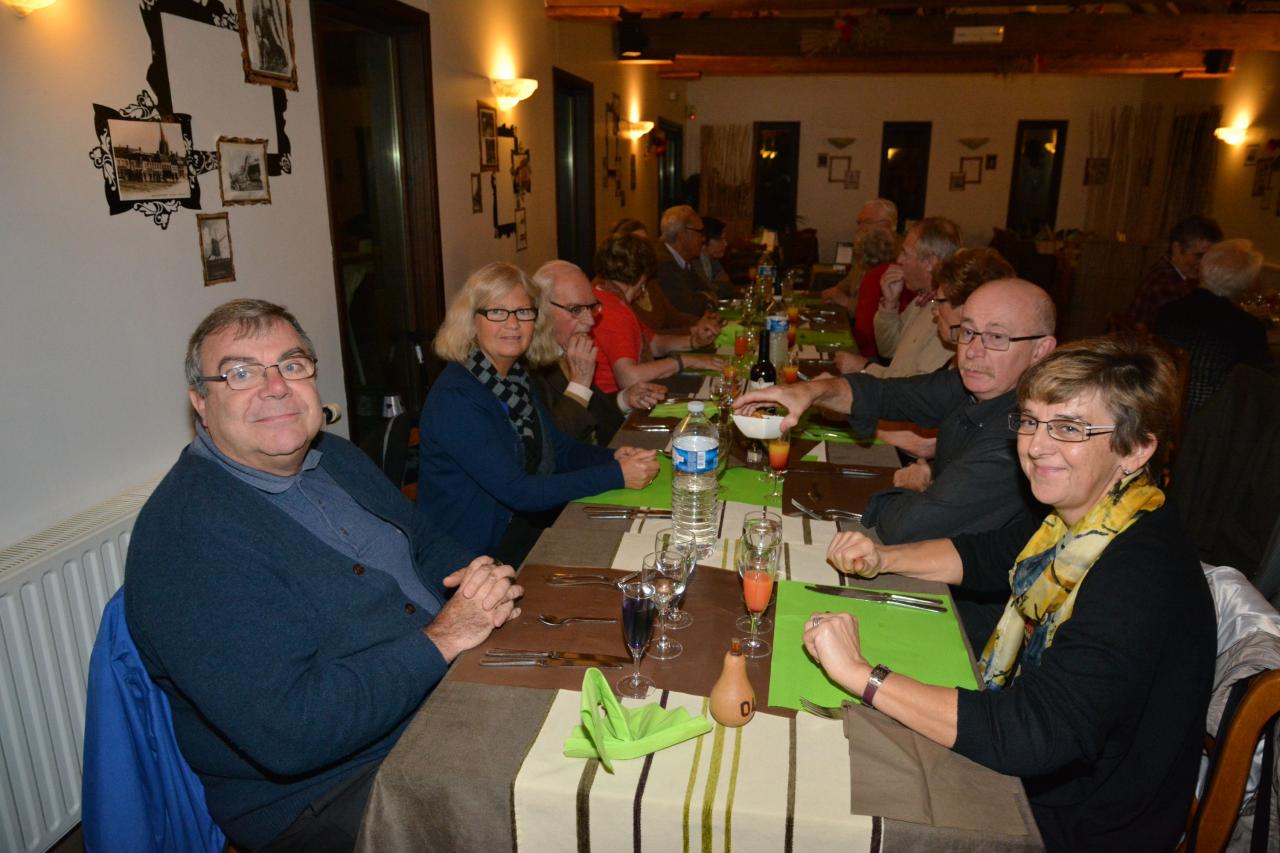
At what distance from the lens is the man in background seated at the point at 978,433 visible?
2.01 m

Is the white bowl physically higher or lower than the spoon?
higher

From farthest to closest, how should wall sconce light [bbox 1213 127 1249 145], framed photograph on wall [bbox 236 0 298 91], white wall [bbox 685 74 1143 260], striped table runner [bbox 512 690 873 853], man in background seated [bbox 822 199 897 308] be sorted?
white wall [bbox 685 74 1143 260] → wall sconce light [bbox 1213 127 1249 145] → man in background seated [bbox 822 199 897 308] → framed photograph on wall [bbox 236 0 298 91] → striped table runner [bbox 512 690 873 853]

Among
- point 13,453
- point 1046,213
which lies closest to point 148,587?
point 13,453

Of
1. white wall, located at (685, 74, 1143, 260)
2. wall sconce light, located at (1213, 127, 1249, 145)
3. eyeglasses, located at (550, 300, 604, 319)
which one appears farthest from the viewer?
white wall, located at (685, 74, 1143, 260)

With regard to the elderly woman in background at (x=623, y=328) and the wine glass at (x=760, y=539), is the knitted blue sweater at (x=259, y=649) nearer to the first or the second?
the wine glass at (x=760, y=539)

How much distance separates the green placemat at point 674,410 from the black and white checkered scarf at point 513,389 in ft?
2.05

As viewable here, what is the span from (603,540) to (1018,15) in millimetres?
8601

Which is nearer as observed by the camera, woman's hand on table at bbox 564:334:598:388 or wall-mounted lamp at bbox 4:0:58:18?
wall-mounted lamp at bbox 4:0:58:18

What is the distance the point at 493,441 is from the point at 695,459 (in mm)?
653

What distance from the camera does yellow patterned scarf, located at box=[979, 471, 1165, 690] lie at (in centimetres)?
137

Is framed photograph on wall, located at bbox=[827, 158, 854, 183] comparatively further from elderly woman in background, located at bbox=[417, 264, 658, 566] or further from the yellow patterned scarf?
the yellow patterned scarf

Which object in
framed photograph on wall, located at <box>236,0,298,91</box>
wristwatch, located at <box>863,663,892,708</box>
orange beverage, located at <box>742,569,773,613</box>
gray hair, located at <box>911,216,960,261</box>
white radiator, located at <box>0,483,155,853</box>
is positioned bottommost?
white radiator, located at <box>0,483,155,853</box>

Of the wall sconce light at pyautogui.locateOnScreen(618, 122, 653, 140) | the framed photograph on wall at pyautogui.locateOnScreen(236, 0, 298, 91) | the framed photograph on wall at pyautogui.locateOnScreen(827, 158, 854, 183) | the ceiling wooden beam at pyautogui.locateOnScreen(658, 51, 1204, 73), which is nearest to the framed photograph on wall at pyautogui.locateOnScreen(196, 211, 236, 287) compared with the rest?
the framed photograph on wall at pyautogui.locateOnScreen(236, 0, 298, 91)

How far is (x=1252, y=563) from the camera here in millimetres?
2576
